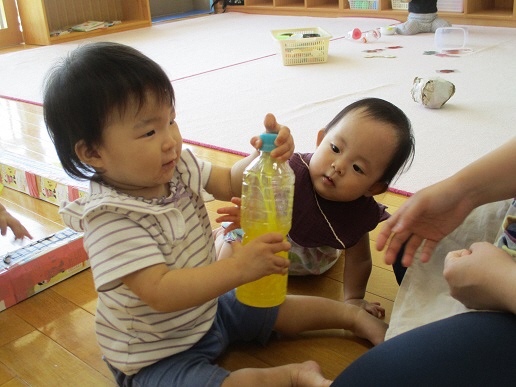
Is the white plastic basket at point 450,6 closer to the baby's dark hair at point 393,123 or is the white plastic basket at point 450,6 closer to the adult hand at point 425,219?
the baby's dark hair at point 393,123

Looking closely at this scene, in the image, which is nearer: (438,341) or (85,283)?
(438,341)

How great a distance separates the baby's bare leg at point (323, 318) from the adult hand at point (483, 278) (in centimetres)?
26

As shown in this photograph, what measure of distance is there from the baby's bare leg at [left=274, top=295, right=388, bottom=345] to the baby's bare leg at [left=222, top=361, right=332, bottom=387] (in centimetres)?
11

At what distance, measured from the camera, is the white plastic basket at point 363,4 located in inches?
168

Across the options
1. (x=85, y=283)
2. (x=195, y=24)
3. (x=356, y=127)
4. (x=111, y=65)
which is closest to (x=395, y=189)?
(x=356, y=127)

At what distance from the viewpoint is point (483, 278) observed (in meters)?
0.68

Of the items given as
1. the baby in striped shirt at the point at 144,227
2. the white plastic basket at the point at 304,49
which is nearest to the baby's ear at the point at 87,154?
the baby in striped shirt at the point at 144,227

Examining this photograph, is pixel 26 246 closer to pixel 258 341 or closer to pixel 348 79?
pixel 258 341

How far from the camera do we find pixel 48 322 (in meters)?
1.05

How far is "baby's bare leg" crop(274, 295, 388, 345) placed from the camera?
3.15 feet

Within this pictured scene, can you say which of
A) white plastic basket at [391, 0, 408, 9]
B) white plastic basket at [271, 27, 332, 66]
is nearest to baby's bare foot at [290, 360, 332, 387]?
white plastic basket at [271, 27, 332, 66]

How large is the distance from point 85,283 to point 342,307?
1.68 feet

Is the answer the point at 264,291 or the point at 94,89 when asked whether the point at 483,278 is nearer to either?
the point at 264,291

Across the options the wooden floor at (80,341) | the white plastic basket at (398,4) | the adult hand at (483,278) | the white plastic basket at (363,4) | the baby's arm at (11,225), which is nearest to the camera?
the adult hand at (483,278)
